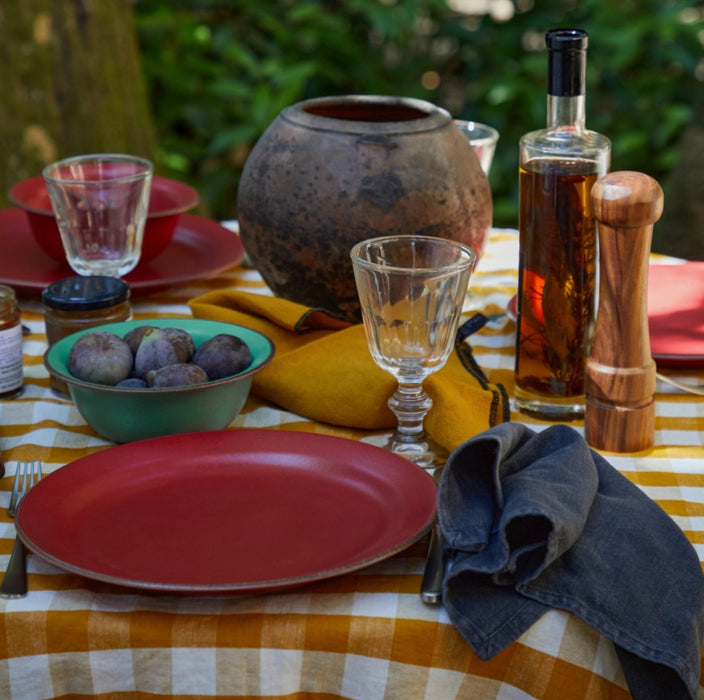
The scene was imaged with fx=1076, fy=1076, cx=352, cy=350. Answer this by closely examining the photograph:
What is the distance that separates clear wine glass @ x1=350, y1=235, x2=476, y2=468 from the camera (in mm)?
854

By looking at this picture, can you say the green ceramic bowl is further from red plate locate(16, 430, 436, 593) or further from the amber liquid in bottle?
the amber liquid in bottle

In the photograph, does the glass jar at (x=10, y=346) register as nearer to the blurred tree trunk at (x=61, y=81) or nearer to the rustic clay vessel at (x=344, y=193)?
the rustic clay vessel at (x=344, y=193)

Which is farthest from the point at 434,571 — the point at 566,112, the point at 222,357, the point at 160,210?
the point at 160,210

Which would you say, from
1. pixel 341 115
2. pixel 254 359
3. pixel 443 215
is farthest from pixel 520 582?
pixel 341 115

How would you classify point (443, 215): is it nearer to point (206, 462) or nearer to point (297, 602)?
point (206, 462)

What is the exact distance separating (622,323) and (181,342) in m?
0.39

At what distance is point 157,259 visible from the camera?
A: 56.7 inches

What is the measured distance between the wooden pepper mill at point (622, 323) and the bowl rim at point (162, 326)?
293mm

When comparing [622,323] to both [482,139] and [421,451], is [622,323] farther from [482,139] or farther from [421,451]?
[482,139]

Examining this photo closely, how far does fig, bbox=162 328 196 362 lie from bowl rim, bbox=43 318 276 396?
2.1 inches

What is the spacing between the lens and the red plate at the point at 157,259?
52.2 inches

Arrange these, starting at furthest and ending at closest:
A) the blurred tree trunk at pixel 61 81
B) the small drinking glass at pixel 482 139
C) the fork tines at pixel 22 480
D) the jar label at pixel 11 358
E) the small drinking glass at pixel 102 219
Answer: the blurred tree trunk at pixel 61 81 < the small drinking glass at pixel 482 139 < the small drinking glass at pixel 102 219 < the jar label at pixel 11 358 < the fork tines at pixel 22 480

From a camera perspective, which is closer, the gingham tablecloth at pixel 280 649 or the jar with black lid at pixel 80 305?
the gingham tablecloth at pixel 280 649

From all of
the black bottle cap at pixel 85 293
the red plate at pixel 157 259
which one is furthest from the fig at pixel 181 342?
the red plate at pixel 157 259
